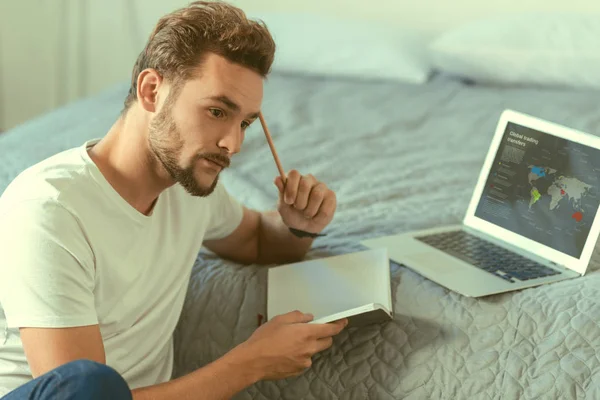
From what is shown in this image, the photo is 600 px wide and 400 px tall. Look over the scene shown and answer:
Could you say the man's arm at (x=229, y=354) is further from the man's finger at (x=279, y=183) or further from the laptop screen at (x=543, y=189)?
the laptop screen at (x=543, y=189)

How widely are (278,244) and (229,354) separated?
36 cm

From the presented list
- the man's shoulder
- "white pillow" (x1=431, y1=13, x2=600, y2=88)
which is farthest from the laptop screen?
"white pillow" (x1=431, y1=13, x2=600, y2=88)

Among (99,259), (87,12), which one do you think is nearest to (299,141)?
(99,259)

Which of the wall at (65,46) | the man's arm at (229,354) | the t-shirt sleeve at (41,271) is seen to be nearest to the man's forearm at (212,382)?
the man's arm at (229,354)

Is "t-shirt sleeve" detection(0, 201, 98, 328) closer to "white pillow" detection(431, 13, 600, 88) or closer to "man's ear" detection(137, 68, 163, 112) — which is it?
"man's ear" detection(137, 68, 163, 112)

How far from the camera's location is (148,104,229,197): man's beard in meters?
1.16

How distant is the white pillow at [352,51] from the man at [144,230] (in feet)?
4.15

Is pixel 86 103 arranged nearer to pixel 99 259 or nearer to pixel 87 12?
pixel 87 12

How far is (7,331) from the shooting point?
110cm

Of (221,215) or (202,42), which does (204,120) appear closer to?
(202,42)

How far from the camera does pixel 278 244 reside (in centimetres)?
145

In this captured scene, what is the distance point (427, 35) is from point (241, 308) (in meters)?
1.57

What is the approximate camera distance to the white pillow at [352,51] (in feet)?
8.04

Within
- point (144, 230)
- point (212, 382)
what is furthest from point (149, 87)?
point (212, 382)
